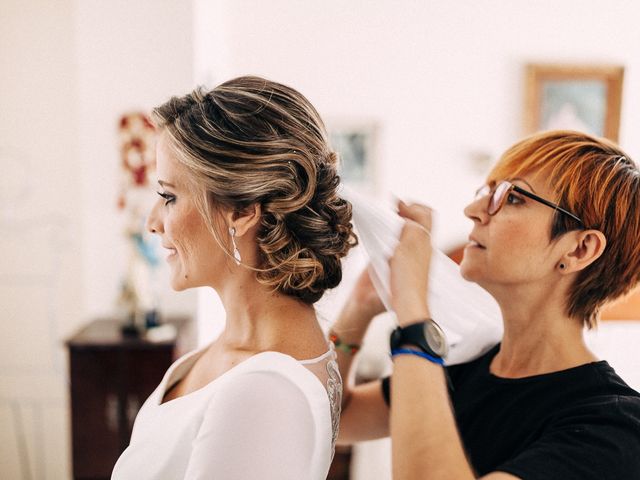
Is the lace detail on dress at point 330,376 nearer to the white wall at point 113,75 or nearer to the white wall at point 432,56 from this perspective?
the white wall at point 113,75

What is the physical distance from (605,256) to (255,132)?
65cm

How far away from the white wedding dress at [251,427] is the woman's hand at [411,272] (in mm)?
142

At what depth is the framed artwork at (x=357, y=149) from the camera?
3.21 metres

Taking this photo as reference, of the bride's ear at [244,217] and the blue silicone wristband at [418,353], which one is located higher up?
the bride's ear at [244,217]

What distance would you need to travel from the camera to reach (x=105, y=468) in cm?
250

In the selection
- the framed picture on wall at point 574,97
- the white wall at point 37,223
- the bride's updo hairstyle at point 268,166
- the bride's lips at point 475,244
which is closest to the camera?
the bride's updo hairstyle at point 268,166

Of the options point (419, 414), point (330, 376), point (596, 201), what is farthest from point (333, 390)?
point (596, 201)

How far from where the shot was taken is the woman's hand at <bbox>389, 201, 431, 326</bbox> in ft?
3.00

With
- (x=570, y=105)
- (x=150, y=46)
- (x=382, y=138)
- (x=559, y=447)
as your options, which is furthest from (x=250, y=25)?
(x=559, y=447)

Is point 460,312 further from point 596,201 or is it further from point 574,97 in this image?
point 574,97

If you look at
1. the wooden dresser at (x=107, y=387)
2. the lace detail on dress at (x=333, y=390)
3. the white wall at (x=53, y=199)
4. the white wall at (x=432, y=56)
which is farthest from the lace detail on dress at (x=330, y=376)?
the white wall at (x=432, y=56)

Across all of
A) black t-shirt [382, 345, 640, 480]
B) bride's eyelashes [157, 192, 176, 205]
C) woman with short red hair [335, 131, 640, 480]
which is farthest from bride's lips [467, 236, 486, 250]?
bride's eyelashes [157, 192, 176, 205]

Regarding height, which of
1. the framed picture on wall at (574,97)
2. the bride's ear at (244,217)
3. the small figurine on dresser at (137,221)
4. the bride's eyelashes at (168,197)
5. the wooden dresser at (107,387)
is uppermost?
the framed picture on wall at (574,97)

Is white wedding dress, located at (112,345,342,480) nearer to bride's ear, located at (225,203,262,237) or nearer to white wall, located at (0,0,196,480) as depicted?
bride's ear, located at (225,203,262,237)
